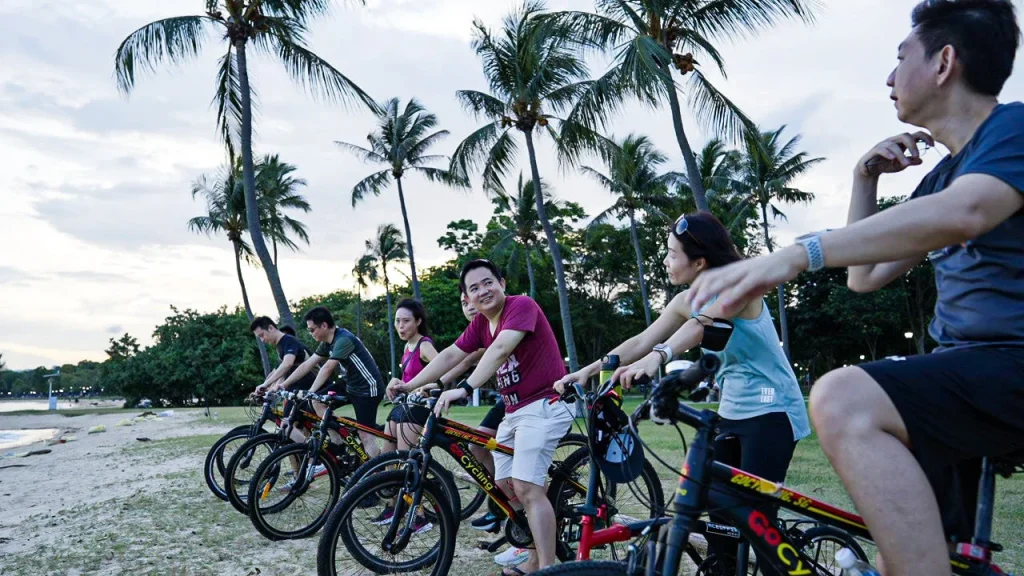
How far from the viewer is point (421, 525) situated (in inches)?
173

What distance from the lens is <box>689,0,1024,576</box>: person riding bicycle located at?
1430 mm

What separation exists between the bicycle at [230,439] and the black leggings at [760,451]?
5668 mm

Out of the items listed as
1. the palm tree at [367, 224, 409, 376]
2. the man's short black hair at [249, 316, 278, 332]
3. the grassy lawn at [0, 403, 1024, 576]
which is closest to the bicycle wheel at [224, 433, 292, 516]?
the grassy lawn at [0, 403, 1024, 576]

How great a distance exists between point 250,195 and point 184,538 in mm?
→ 8473

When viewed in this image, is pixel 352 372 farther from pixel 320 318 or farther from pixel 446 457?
pixel 446 457

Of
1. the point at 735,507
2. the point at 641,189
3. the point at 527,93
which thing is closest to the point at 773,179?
the point at 641,189

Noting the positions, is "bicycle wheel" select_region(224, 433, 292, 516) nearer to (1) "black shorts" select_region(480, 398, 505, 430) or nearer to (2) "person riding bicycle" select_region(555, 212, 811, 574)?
(1) "black shorts" select_region(480, 398, 505, 430)

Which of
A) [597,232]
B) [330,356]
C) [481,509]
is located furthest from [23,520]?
[597,232]

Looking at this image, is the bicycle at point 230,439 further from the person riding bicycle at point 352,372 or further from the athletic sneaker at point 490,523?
the athletic sneaker at point 490,523

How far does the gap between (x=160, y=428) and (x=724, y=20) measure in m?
20.3

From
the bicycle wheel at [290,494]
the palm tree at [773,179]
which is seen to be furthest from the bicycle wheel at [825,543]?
the palm tree at [773,179]

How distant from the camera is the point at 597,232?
1641 inches

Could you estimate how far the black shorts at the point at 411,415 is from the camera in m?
5.87

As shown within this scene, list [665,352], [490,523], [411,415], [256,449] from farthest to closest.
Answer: [256,449], [411,415], [490,523], [665,352]
